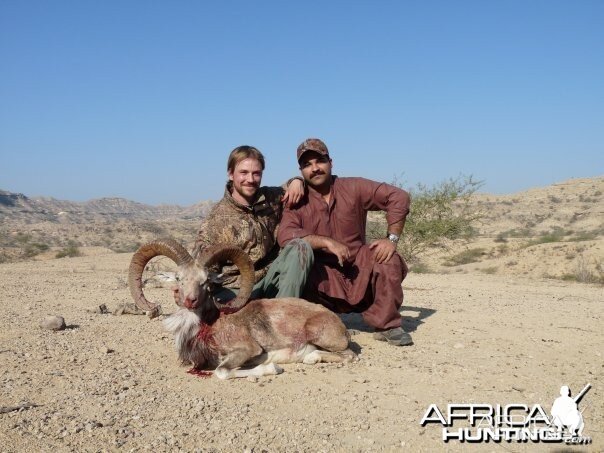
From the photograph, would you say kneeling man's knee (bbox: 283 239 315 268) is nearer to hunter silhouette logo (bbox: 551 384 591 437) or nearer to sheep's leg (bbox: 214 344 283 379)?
sheep's leg (bbox: 214 344 283 379)

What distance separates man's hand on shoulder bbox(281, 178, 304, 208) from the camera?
7.39 m

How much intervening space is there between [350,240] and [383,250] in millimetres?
584

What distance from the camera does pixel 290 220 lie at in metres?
7.35

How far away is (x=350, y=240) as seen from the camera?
7527 millimetres

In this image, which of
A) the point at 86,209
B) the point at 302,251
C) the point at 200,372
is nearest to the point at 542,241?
the point at 302,251

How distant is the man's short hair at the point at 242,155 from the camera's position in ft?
23.6

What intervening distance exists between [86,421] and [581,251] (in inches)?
858

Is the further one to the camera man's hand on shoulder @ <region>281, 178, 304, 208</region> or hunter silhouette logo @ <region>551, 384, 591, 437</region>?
man's hand on shoulder @ <region>281, 178, 304, 208</region>

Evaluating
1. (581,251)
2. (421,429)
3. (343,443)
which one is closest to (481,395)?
(421,429)

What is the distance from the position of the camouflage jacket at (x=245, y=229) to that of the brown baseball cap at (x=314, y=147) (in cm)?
86

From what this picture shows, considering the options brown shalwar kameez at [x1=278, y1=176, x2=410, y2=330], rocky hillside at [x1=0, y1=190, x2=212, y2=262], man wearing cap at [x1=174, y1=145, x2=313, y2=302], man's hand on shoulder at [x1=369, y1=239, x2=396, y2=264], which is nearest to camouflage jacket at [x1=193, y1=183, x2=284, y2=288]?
man wearing cap at [x1=174, y1=145, x2=313, y2=302]

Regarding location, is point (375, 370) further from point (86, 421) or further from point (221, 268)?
point (86, 421)

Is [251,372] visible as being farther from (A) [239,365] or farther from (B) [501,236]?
(B) [501,236]

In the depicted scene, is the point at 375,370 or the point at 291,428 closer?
the point at 291,428
